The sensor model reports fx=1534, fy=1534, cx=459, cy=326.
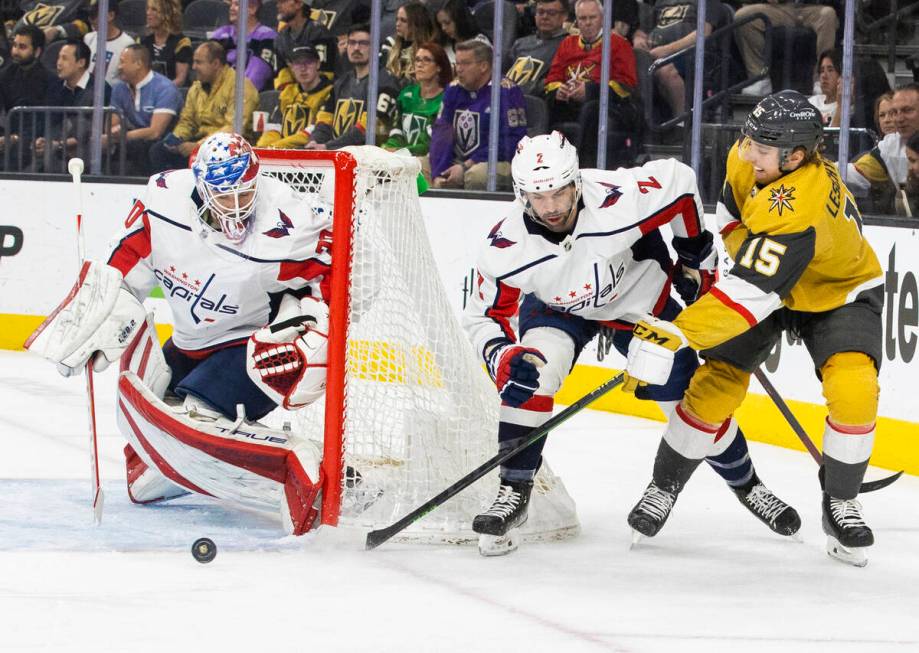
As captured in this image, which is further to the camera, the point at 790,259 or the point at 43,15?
the point at 43,15

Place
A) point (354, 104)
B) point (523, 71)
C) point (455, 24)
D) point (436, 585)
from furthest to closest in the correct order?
point (354, 104) < point (455, 24) < point (523, 71) < point (436, 585)

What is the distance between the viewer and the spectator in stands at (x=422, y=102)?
21.5 ft

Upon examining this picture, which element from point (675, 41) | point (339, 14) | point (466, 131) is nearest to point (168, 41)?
point (339, 14)

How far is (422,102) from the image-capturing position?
260 inches

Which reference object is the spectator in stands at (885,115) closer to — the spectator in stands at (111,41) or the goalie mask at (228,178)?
the goalie mask at (228,178)

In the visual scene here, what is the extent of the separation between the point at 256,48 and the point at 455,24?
39.3 inches

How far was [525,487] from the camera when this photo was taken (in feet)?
11.3

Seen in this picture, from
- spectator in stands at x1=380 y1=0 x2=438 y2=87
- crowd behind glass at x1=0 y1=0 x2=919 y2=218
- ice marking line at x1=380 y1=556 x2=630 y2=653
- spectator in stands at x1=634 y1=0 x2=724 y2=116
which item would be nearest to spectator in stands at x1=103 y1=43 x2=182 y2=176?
crowd behind glass at x1=0 y1=0 x2=919 y2=218

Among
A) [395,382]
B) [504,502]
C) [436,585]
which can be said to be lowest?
[436,585]

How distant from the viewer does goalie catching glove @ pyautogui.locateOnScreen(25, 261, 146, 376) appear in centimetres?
352

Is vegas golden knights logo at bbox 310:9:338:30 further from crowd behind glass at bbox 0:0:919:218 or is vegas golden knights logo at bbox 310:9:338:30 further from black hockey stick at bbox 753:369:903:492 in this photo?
black hockey stick at bbox 753:369:903:492

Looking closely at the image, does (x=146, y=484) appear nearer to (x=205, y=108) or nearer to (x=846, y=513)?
(x=846, y=513)

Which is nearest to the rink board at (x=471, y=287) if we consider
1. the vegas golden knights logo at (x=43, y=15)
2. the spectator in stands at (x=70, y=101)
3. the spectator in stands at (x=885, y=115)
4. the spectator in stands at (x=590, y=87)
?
the spectator in stands at (x=70, y=101)

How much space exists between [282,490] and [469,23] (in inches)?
133
